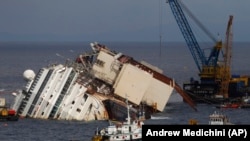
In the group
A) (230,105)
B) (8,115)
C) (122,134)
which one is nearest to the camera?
(122,134)

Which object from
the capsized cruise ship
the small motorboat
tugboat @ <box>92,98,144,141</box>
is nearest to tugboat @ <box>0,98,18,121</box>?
the capsized cruise ship

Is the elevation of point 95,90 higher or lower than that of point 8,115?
higher

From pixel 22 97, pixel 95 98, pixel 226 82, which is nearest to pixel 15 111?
pixel 22 97

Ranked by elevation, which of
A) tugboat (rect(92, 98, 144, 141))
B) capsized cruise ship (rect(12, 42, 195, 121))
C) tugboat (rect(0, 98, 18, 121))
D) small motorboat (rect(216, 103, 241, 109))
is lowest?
tugboat (rect(92, 98, 144, 141))

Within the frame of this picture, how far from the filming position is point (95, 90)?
12862 centimetres

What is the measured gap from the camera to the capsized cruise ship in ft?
410

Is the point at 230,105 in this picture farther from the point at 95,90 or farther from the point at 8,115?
the point at 8,115

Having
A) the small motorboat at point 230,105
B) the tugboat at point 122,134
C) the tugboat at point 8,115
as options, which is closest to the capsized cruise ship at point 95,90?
the tugboat at point 8,115

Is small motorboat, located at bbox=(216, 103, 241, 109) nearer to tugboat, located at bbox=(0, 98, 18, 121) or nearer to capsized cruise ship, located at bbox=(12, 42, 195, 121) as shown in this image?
capsized cruise ship, located at bbox=(12, 42, 195, 121)

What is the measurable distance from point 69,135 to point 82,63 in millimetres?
30353

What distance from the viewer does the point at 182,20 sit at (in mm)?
180125

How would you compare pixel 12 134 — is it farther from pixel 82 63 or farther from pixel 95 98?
pixel 82 63

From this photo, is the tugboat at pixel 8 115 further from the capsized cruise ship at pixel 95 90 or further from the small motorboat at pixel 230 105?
the small motorboat at pixel 230 105

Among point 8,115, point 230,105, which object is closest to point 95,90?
point 8,115
